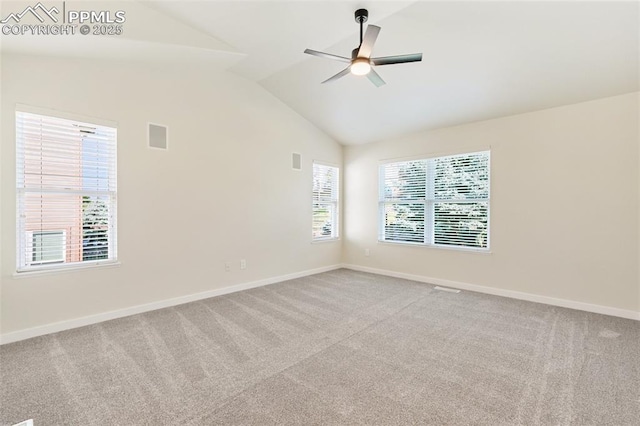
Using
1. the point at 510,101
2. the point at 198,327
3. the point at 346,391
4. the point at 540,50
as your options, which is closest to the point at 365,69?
the point at 540,50

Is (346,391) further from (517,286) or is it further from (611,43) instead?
(611,43)

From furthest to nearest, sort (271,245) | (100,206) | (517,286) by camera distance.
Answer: (271,245), (517,286), (100,206)

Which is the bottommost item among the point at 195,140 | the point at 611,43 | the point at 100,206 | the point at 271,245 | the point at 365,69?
the point at 271,245

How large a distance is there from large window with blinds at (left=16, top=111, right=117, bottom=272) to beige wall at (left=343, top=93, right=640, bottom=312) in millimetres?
4780

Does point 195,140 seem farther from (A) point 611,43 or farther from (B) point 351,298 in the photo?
(A) point 611,43

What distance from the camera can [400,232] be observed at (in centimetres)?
548

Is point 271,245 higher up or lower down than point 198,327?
higher up

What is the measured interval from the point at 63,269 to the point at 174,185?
1.46 meters

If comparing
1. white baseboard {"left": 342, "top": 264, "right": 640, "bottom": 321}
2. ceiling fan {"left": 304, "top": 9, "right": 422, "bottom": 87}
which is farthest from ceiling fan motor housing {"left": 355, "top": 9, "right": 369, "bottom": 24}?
white baseboard {"left": 342, "top": 264, "right": 640, "bottom": 321}

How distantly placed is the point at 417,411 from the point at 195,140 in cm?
393

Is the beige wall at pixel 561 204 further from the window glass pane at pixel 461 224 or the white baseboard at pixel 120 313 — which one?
the white baseboard at pixel 120 313

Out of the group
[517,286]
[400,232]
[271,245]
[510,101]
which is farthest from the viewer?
[400,232]

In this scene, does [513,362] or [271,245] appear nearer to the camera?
[513,362]

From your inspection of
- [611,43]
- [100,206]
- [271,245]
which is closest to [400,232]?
[271,245]
